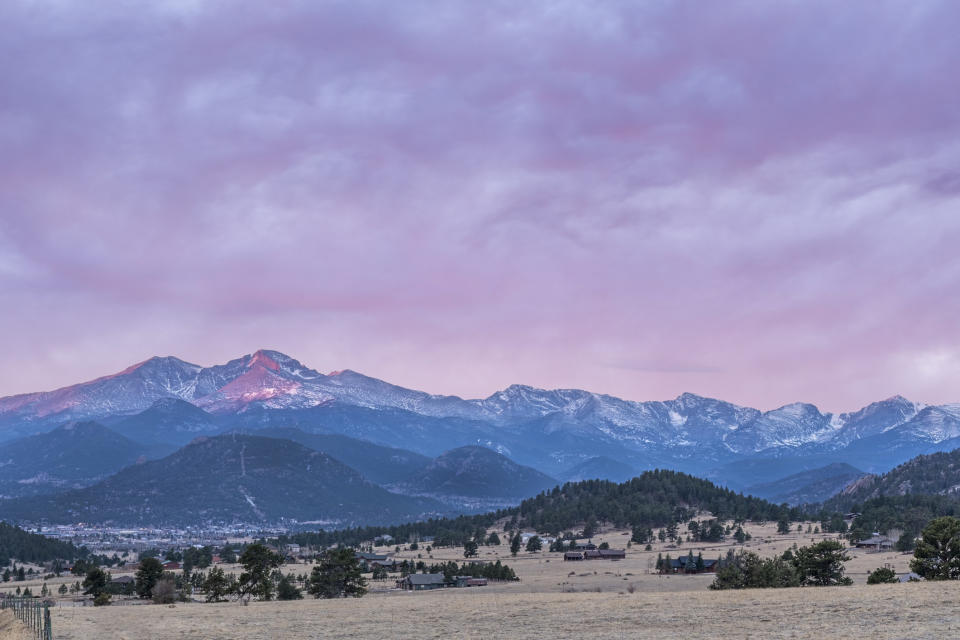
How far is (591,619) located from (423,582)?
113 metres

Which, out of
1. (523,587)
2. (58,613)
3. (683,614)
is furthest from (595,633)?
(523,587)

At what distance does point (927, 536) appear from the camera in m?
97.3

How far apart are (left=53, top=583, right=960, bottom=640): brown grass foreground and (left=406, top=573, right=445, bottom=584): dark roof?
87383 mm

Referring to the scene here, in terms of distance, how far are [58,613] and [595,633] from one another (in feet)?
188

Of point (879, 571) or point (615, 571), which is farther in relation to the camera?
point (615, 571)

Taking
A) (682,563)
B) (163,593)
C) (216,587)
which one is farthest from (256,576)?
(682,563)

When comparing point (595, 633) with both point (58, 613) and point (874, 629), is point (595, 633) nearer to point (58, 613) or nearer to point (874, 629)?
point (874, 629)

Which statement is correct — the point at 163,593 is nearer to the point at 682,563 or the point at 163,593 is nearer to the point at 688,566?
the point at 688,566

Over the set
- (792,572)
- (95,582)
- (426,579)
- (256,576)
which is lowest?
(426,579)

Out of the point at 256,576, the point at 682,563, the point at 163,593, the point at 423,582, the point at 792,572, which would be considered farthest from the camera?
the point at 682,563

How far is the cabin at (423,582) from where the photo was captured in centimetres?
16515

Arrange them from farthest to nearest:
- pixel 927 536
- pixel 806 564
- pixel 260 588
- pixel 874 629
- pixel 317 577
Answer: pixel 317 577 < pixel 260 588 < pixel 806 564 < pixel 927 536 < pixel 874 629

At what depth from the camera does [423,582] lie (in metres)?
168

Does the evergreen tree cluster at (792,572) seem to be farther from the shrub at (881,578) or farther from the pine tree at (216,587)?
the pine tree at (216,587)
